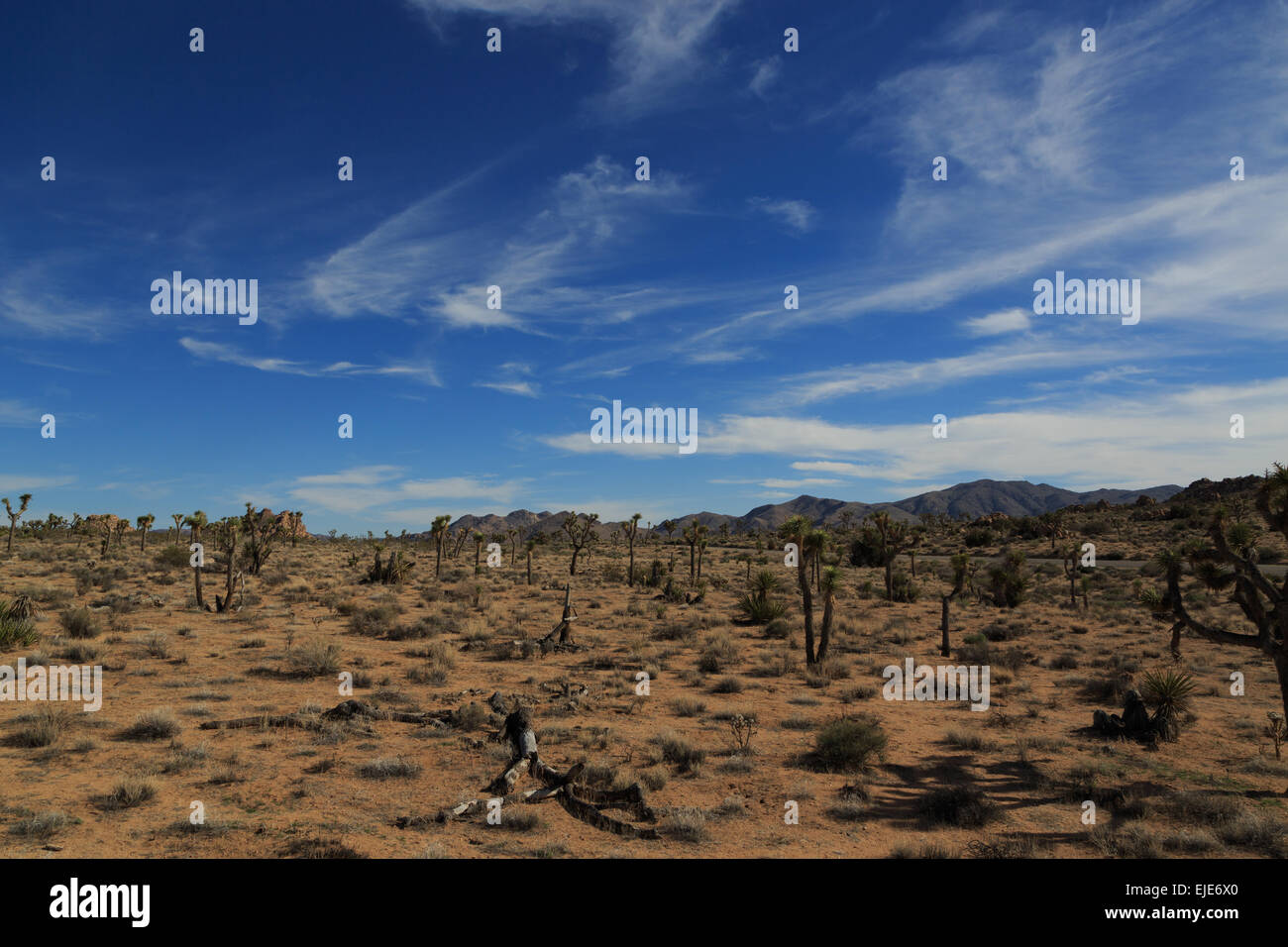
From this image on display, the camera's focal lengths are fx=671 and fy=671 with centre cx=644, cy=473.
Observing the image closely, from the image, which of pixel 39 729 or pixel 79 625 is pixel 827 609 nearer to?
pixel 39 729

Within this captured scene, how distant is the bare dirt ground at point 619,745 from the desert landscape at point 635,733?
0.07 m

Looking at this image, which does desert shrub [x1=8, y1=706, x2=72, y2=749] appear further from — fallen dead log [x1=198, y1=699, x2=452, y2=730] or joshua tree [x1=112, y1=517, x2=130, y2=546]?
joshua tree [x1=112, y1=517, x2=130, y2=546]

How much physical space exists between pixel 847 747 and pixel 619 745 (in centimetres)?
444

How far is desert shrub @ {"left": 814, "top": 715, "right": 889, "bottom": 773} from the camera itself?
12.7 meters

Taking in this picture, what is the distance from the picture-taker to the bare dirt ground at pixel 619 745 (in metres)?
9.09

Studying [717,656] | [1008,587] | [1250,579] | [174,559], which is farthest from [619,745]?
[174,559]

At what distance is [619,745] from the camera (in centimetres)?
1354

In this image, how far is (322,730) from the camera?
13.6 m

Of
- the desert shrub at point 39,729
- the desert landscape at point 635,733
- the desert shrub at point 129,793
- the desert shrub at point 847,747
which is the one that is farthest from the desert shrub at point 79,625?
the desert shrub at point 847,747

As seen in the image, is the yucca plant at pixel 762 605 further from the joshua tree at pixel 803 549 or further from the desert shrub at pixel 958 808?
the desert shrub at pixel 958 808

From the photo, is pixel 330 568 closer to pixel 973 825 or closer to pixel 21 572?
pixel 21 572

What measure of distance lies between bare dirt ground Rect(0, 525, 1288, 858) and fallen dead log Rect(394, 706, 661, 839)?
19 centimetres
